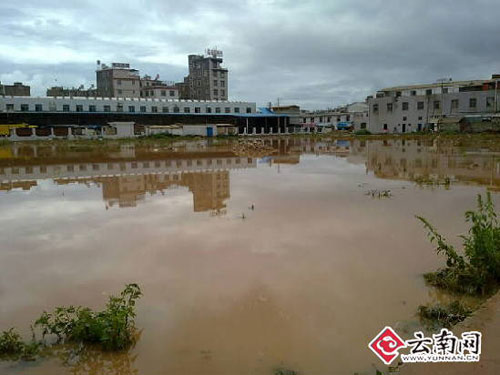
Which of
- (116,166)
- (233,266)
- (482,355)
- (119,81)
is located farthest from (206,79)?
(482,355)

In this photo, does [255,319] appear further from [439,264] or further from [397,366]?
[439,264]

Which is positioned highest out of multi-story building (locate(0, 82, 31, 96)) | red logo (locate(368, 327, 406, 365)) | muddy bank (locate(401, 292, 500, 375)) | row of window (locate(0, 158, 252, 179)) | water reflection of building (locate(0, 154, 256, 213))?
multi-story building (locate(0, 82, 31, 96))

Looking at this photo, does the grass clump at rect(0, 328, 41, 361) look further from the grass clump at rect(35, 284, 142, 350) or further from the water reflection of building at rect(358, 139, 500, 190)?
the water reflection of building at rect(358, 139, 500, 190)

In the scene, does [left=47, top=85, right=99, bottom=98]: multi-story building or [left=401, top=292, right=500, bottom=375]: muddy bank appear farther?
[left=47, top=85, right=99, bottom=98]: multi-story building

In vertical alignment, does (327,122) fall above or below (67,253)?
above

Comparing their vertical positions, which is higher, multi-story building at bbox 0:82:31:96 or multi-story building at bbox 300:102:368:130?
multi-story building at bbox 0:82:31:96

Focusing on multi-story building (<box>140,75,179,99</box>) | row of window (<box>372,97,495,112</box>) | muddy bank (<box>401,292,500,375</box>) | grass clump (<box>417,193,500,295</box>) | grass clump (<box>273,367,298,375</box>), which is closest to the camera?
muddy bank (<box>401,292,500,375</box>)

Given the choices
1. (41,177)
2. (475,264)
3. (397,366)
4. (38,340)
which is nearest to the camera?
(397,366)

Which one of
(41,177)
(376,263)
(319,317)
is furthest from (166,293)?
(41,177)

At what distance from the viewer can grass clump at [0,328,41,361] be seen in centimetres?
488

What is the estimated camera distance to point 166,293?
670 centimetres

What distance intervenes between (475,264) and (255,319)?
360cm

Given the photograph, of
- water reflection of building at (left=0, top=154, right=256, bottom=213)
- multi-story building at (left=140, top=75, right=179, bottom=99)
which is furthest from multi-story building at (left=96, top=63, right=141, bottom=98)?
water reflection of building at (left=0, top=154, right=256, bottom=213)

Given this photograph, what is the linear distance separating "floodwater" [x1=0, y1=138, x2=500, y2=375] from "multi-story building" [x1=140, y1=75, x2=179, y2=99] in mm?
79540
